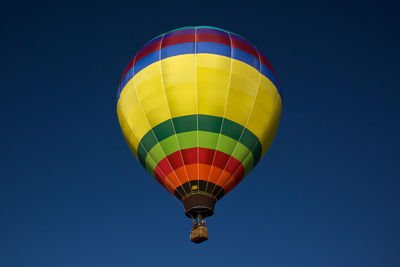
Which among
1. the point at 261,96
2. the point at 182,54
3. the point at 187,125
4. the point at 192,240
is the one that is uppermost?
the point at 182,54

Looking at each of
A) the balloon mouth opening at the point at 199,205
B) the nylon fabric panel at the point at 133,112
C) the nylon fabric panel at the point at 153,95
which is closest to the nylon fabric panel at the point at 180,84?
the nylon fabric panel at the point at 153,95

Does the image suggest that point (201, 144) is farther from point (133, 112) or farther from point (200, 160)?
point (133, 112)

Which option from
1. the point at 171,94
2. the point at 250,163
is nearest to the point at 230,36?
the point at 171,94

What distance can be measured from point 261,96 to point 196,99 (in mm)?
1846

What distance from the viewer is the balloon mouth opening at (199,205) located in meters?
14.1

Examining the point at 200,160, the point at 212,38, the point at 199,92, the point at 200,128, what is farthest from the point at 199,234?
the point at 212,38

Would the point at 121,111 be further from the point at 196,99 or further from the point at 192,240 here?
the point at 192,240

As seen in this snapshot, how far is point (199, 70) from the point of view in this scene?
14.8 meters

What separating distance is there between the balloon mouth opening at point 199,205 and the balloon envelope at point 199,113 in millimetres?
25

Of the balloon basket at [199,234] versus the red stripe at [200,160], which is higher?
the red stripe at [200,160]

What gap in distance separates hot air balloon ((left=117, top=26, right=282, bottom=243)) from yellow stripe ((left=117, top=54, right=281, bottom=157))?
0.03 meters

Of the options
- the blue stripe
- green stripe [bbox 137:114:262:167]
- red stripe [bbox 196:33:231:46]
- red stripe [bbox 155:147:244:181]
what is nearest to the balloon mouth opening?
red stripe [bbox 155:147:244:181]

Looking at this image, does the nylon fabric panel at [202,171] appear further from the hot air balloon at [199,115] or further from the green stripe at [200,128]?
the green stripe at [200,128]

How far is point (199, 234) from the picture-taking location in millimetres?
13875
